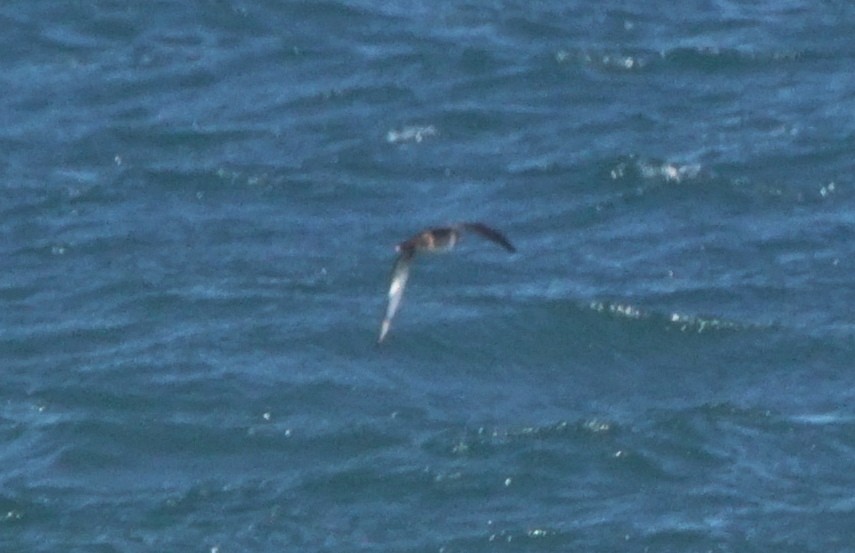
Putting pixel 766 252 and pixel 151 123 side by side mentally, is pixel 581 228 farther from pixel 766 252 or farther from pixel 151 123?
pixel 151 123

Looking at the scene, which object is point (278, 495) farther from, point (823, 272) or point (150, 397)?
point (823, 272)

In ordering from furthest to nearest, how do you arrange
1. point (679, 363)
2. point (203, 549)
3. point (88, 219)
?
point (88, 219)
point (679, 363)
point (203, 549)

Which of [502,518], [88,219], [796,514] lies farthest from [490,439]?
[88,219]

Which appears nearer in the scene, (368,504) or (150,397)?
(368,504)

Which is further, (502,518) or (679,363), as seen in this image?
(679,363)

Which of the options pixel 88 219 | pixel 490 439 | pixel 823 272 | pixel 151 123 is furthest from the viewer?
pixel 151 123

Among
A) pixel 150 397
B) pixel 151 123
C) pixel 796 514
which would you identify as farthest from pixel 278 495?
pixel 151 123
